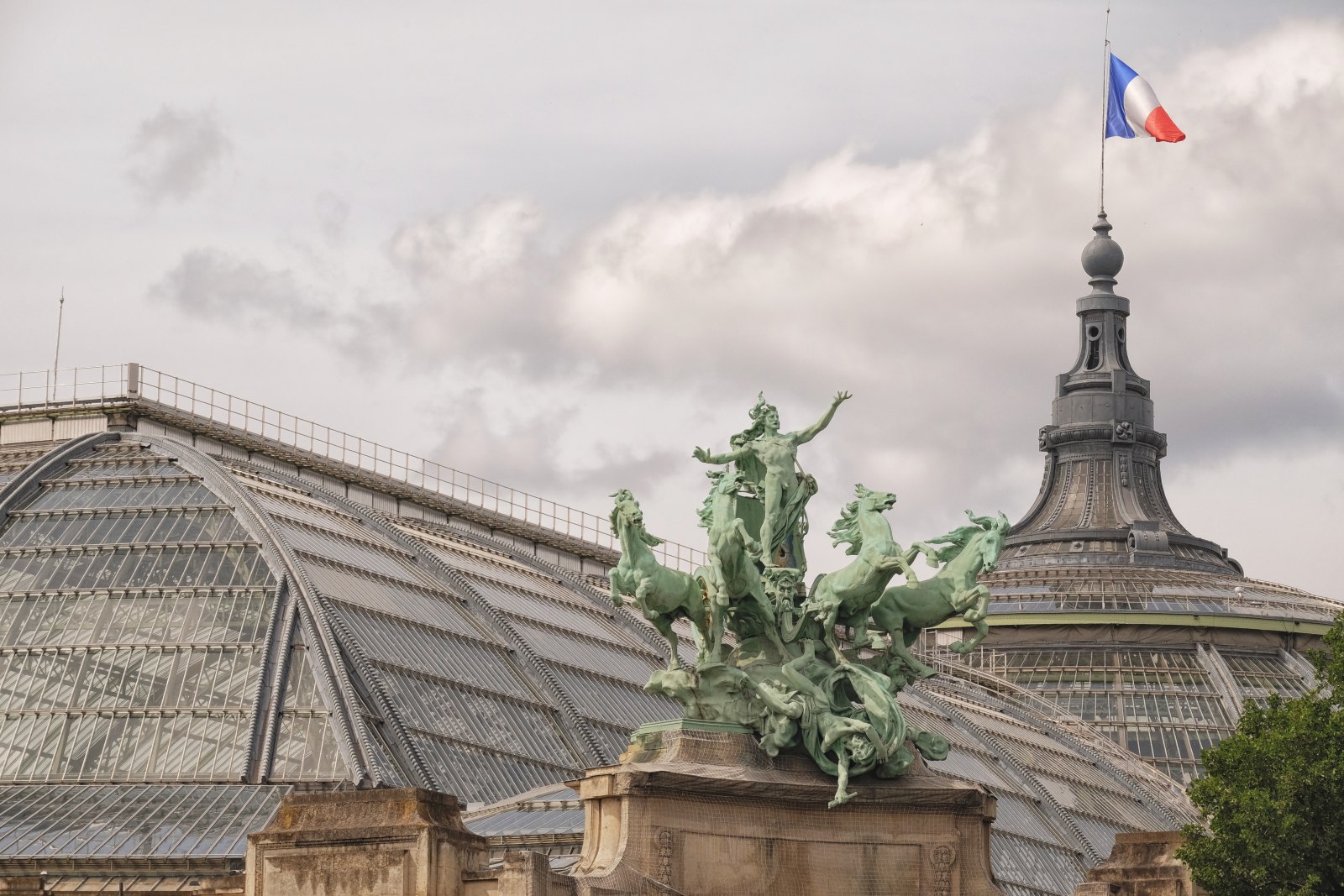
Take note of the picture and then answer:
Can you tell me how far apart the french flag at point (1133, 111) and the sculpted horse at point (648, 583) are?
65966 mm

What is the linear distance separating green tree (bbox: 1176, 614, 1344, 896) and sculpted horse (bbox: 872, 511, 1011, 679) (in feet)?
27.0

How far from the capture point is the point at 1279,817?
221 ft

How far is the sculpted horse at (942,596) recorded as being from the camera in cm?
6494

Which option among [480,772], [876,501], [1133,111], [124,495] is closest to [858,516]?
[876,501]

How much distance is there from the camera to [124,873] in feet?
240

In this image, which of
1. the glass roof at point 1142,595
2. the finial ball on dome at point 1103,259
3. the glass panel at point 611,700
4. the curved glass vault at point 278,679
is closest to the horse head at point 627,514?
the curved glass vault at point 278,679

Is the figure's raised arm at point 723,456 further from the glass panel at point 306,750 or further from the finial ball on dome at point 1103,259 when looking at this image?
the finial ball on dome at point 1103,259

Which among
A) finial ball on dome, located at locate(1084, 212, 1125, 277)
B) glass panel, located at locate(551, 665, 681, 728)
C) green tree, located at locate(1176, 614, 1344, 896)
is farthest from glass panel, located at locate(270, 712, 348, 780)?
finial ball on dome, located at locate(1084, 212, 1125, 277)

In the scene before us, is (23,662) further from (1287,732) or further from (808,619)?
(1287,732)

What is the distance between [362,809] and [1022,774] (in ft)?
170

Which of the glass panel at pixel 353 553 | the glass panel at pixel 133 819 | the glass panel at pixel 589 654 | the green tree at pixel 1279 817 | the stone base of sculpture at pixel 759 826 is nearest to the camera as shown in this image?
the stone base of sculpture at pixel 759 826

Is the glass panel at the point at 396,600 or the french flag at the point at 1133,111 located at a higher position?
the french flag at the point at 1133,111

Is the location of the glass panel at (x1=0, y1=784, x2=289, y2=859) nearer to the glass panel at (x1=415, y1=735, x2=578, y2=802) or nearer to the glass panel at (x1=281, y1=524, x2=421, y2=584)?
the glass panel at (x1=415, y1=735, x2=578, y2=802)

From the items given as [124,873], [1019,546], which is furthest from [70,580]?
[1019,546]
